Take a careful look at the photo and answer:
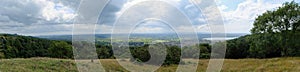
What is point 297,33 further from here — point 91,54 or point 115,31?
point 115,31

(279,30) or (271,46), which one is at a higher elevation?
(279,30)

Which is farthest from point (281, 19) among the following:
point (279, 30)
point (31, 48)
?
point (31, 48)

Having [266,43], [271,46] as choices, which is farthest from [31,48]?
[271,46]

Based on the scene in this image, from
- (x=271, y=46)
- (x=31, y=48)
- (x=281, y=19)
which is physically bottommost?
(x=271, y=46)

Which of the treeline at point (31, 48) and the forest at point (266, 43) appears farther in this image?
the forest at point (266, 43)

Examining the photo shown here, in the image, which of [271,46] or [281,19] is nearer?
[281,19]

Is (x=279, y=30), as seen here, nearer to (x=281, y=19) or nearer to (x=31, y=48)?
(x=281, y=19)

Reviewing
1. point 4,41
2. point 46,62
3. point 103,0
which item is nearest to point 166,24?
point 103,0

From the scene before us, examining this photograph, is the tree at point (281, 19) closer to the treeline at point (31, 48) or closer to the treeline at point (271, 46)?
the treeline at point (271, 46)

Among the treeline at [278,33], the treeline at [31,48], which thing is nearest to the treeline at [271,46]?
the treeline at [278,33]

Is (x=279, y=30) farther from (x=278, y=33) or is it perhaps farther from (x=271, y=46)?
(x=271, y=46)

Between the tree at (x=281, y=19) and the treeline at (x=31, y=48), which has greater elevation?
the tree at (x=281, y=19)
